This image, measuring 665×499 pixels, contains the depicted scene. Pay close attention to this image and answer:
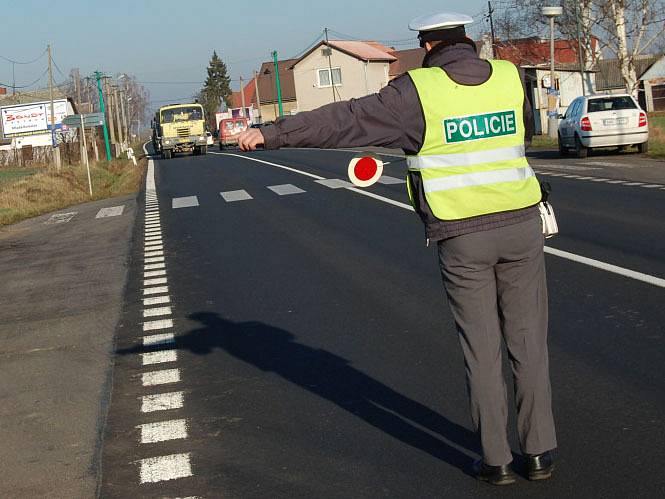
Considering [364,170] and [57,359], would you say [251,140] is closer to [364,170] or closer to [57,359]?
[364,170]

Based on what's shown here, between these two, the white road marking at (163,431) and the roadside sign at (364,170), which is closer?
the roadside sign at (364,170)

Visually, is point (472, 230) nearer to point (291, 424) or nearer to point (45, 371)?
point (291, 424)

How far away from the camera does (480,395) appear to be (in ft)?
16.2

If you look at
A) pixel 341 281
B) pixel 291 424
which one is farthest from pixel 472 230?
pixel 341 281

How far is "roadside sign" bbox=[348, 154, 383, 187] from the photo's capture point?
5375 mm

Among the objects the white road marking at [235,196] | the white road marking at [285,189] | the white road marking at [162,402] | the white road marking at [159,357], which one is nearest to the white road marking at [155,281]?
the white road marking at [159,357]

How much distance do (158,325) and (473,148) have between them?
5.47 meters

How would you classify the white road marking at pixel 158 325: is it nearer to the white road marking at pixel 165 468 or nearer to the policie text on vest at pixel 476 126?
the white road marking at pixel 165 468

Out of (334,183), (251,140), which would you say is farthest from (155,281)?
(334,183)

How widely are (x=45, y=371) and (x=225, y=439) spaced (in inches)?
111

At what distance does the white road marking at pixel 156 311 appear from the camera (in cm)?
1046

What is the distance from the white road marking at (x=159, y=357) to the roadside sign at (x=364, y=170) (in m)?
3.31

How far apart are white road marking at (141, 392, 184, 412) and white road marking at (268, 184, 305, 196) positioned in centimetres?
1759

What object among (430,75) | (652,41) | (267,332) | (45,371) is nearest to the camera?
(430,75)
